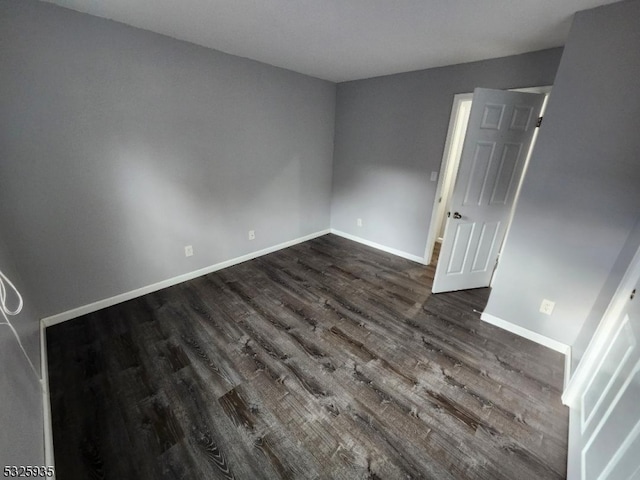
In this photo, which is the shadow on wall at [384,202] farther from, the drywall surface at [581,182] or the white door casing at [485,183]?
the drywall surface at [581,182]

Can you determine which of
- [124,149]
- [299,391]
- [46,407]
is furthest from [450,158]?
[46,407]

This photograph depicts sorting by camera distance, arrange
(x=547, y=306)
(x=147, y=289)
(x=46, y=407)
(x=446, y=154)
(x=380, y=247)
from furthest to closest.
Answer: (x=380, y=247)
(x=446, y=154)
(x=147, y=289)
(x=547, y=306)
(x=46, y=407)

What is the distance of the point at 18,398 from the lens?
3.42 feet

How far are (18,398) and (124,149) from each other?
1.78m

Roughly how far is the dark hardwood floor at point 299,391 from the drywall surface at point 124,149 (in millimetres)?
521

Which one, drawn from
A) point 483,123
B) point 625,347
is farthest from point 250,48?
point 625,347

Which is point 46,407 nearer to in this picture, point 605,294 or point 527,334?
point 527,334

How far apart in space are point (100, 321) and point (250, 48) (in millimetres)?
A: 2750

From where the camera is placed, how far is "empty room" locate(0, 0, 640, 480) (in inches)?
49.8

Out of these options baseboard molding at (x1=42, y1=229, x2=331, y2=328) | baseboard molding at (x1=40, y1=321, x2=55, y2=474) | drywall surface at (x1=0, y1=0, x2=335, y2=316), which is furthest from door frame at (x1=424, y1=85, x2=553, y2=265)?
baseboard molding at (x1=40, y1=321, x2=55, y2=474)

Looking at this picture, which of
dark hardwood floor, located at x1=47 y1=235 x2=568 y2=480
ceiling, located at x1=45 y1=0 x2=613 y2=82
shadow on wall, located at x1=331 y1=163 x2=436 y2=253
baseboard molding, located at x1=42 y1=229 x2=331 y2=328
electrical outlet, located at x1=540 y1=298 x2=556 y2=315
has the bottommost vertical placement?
dark hardwood floor, located at x1=47 y1=235 x2=568 y2=480

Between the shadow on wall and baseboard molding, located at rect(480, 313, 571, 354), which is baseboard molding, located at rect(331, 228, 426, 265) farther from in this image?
baseboard molding, located at rect(480, 313, 571, 354)

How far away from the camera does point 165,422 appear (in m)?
1.37

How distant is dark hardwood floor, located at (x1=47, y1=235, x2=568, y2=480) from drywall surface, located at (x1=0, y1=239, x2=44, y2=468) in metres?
0.19
